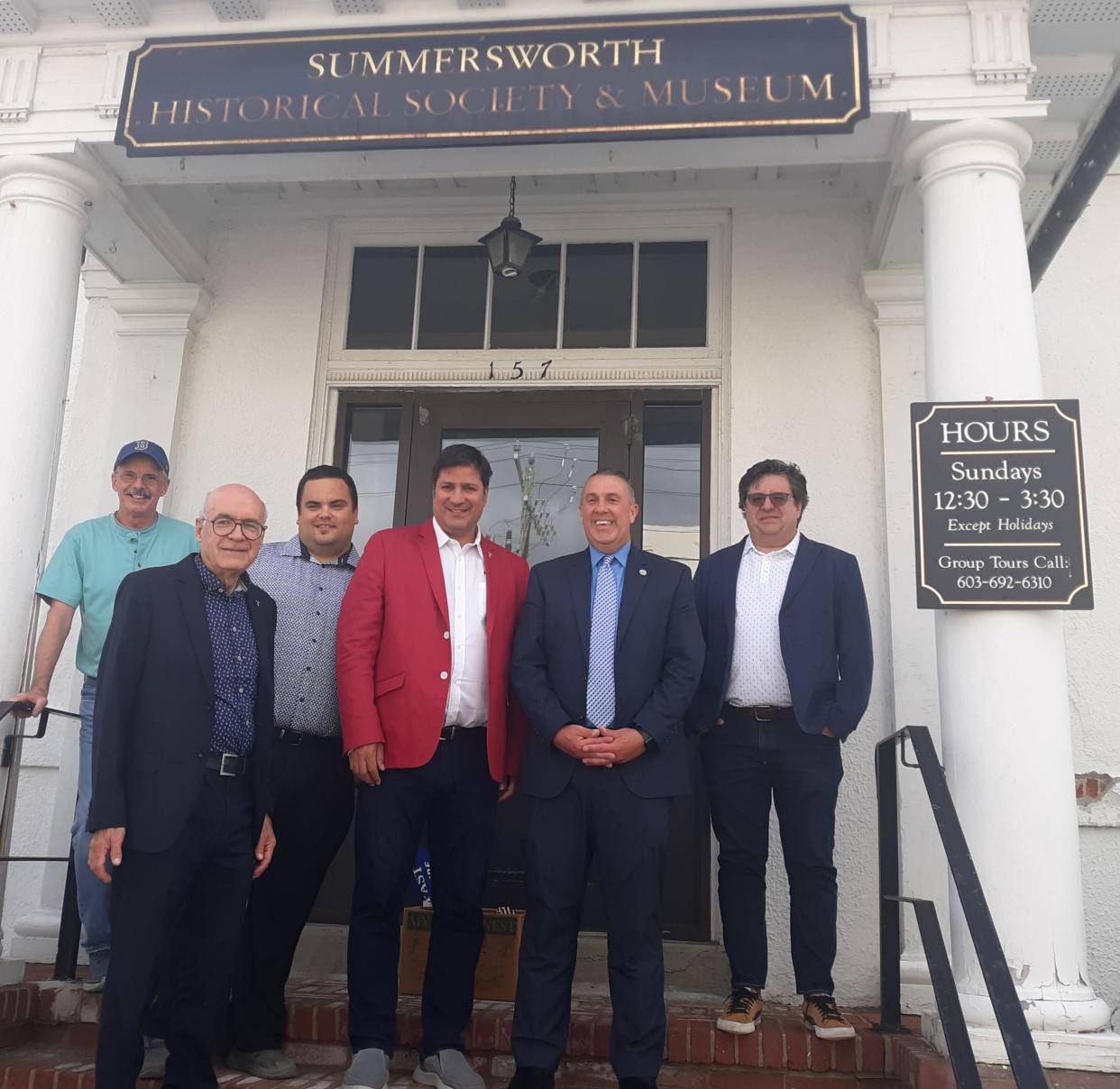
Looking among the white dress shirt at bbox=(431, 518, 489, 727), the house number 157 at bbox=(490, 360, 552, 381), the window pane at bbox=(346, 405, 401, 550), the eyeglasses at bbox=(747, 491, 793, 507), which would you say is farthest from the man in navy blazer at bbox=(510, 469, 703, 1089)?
the window pane at bbox=(346, 405, 401, 550)

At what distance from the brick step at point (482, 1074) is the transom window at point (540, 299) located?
3.22m

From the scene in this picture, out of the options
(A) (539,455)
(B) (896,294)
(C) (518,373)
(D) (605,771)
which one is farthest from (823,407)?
(D) (605,771)

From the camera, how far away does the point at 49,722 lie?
5.18 meters

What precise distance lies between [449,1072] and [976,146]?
361 cm

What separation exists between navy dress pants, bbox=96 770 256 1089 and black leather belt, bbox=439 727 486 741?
2.09ft

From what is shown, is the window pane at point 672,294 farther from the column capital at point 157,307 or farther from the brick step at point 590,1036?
the brick step at point 590,1036

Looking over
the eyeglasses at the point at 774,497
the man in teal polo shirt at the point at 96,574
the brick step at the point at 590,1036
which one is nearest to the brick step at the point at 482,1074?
the brick step at the point at 590,1036

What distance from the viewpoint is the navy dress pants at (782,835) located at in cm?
371

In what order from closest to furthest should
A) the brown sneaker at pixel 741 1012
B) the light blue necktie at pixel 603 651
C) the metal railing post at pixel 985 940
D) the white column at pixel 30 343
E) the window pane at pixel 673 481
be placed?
the metal railing post at pixel 985 940
the light blue necktie at pixel 603 651
the brown sneaker at pixel 741 1012
the white column at pixel 30 343
the window pane at pixel 673 481

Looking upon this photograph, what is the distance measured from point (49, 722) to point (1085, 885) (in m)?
4.66

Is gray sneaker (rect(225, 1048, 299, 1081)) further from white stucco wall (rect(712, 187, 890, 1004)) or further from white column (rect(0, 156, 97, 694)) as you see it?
white stucco wall (rect(712, 187, 890, 1004))

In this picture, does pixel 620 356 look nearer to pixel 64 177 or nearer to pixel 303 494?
pixel 303 494

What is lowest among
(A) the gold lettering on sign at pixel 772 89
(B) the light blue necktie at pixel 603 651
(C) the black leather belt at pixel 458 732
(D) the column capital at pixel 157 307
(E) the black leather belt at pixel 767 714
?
(C) the black leather belt at pixel 458 732

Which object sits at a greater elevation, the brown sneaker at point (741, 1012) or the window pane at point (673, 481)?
the window pane at point (673, 481)
